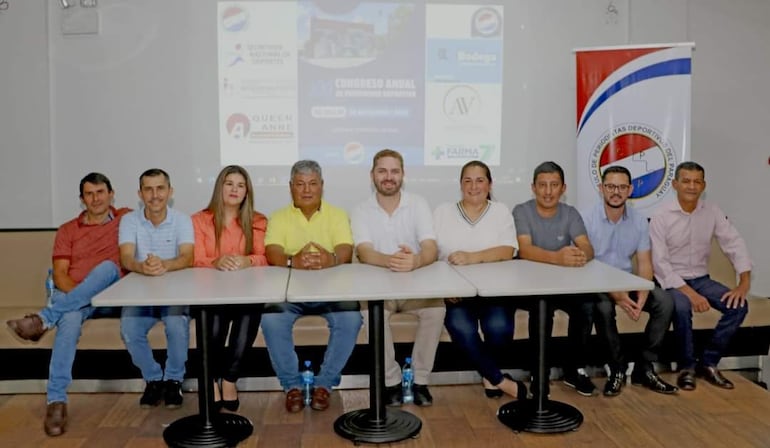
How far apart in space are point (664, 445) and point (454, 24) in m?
2.91

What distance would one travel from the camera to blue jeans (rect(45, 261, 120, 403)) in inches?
134

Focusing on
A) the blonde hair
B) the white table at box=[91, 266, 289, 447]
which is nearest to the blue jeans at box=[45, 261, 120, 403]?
the white table at box=[91, 266, 289, 447]

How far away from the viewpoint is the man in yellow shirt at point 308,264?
3.54m

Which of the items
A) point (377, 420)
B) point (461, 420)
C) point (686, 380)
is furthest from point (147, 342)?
point (686, 380)

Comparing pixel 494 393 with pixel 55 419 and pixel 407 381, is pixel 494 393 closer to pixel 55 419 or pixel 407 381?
pixel 407 381

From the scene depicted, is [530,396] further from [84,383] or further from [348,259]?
[84,383]

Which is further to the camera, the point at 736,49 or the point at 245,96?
the point at 736,49

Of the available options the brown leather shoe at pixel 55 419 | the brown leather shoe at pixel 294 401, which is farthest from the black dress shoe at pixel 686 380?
the brown leather shoe at pixel 55 419

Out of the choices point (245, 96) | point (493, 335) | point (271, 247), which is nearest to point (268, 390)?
point (271, 247)

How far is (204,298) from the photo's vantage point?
2.73 m

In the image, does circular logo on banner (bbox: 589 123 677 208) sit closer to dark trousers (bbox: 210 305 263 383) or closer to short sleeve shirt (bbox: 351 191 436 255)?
short sleeve shirt (bbox: 351 191 436 255)

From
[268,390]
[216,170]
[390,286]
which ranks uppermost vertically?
[216,170]

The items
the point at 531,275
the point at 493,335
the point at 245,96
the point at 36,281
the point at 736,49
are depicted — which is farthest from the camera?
the point at 736,49

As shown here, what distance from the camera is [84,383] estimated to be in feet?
12.5
